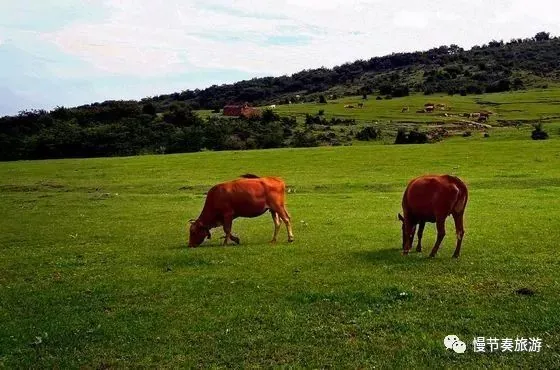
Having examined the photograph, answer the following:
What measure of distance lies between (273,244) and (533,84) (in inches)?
4522

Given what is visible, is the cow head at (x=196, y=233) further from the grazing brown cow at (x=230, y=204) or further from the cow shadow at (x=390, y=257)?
the cow shadow at (x=390, y=257)

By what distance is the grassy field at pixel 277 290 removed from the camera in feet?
31.5

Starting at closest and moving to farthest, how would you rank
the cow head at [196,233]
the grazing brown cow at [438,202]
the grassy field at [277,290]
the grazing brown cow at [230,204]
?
the grassy field at [277,290] → the grazing brown cow at [438,202] → the grazing brown cow at [230,204] → the cow head at [196,233]

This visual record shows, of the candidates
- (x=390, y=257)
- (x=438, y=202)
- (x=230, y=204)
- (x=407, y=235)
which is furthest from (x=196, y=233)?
(x=438, y=202)

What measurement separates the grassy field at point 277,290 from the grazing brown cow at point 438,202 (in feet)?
2.88

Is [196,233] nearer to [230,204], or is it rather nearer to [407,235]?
[230,204]

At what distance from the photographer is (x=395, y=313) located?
35.6ft

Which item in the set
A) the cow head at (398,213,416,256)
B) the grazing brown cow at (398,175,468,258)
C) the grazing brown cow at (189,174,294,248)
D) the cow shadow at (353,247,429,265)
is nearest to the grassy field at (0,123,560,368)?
the cow shadow at (353,247,429,265)

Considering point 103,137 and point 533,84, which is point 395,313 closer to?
point 103,137

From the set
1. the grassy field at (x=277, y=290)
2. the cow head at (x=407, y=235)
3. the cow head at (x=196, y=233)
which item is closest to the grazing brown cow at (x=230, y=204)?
the cow head at (x=196, y=233)

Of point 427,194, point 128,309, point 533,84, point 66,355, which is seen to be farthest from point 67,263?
point 533,84

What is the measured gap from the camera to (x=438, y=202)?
48.7 ft

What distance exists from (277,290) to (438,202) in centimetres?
479

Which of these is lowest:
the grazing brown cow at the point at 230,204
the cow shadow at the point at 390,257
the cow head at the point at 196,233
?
the cow shadow at the point at 390,257
